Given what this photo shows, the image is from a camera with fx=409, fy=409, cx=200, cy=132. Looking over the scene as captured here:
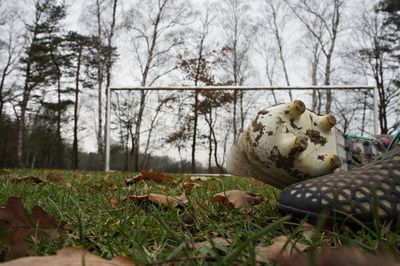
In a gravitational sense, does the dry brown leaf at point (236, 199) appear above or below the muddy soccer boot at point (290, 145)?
below

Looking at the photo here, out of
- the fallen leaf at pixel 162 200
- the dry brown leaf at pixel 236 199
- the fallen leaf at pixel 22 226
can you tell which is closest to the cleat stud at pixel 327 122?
the dry brown leaf at pixel 236 199

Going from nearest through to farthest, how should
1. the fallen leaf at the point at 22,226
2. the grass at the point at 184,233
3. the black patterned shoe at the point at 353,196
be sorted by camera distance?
the grass at the point at 184,233 → the fallen leaf at the point at 22,226 → the black patterned shoe at the point at 353,196

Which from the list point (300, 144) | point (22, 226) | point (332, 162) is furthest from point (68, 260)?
point (332, 162)

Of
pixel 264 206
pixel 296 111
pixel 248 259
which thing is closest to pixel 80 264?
pixel 248 259

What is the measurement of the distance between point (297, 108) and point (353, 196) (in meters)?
0.50

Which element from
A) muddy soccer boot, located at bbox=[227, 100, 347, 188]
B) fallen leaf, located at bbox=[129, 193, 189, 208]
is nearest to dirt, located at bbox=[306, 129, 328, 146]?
muddy soccer boot, located at bbox=[227, 100, 347, 188]

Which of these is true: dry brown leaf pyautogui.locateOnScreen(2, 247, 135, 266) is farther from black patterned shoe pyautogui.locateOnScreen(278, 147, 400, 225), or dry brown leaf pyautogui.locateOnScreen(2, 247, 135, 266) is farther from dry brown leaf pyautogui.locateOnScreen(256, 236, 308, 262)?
black patterned shoe pyautogui.locateOnScreen(278, 147, 400, 225)

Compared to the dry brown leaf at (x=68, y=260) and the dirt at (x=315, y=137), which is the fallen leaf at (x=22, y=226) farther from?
the dirt at (x=315, y=137)

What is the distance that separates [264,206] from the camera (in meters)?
1.48

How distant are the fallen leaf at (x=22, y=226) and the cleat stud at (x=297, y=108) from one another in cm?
90

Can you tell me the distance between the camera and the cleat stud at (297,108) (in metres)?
1.48

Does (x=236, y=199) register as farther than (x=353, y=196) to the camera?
Yes

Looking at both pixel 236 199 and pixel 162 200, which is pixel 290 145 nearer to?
pixel 236 199

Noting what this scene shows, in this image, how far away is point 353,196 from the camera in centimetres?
106
